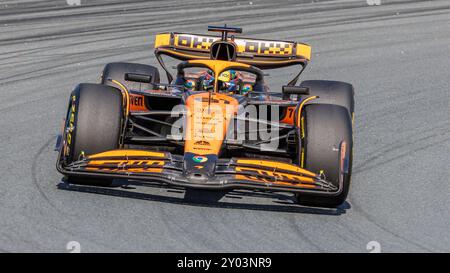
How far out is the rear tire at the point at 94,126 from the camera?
11.5 meters

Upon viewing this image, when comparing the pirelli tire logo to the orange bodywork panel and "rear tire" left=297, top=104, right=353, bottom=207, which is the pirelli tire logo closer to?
the orange bodywork panel

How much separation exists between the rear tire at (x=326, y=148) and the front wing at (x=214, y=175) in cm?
13

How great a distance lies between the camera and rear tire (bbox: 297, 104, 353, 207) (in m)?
11.2

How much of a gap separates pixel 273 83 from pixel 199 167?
701cm

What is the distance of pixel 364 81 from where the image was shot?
18.1 m

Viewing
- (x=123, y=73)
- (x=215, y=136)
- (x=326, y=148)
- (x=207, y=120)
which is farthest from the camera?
(x=123, y=73)

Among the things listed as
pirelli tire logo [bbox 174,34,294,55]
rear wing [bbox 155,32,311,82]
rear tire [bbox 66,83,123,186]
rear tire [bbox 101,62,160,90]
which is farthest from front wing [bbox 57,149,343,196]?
pirelli tire logo [bbox 174,34,294,55]

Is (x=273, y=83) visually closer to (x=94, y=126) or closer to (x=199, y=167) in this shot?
(x=94, y=126)

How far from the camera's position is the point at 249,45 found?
14.9 meters

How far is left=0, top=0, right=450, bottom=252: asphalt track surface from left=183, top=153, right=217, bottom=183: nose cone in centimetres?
39

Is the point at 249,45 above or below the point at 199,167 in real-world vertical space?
above

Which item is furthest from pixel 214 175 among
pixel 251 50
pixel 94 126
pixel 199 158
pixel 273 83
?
pixel 273 83
